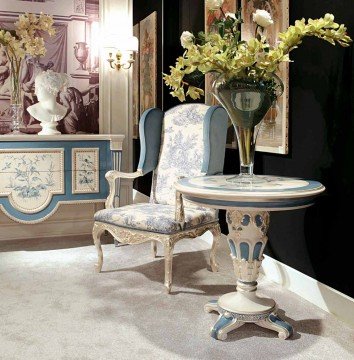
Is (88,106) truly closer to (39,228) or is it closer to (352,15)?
(39,228)

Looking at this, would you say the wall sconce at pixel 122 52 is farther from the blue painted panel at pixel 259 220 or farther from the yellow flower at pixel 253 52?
the blue painted panel at pixel 259 220

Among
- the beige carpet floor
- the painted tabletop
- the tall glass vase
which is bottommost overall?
the beige carpet floor

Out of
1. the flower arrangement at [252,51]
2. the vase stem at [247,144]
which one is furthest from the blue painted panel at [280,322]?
the flower arrangement at [252,51]

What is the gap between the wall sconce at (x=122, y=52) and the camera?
465 centimetres

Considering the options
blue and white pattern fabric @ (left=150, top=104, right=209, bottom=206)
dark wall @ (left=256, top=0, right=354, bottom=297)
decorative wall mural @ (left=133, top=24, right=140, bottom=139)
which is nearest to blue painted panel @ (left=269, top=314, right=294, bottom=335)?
dark wall @ (left=256, top=0, right=354, bottom=297)

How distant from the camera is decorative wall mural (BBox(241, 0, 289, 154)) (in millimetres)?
3268

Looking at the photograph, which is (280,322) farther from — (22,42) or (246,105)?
(22,42)

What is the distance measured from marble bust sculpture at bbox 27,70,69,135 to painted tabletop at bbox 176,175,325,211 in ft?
7.39

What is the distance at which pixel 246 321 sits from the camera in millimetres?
2586

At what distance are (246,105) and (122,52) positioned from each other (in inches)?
96.2

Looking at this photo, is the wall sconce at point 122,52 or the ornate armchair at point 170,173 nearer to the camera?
the ornate armchair at point 170,173

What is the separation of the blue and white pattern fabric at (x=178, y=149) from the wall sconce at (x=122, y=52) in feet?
3.59

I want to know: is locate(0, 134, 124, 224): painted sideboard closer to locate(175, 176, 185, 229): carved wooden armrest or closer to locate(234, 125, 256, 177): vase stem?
locate(175, 176, 185, 229): carved wooden armrest

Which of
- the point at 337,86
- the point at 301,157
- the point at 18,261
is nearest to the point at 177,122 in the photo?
the point at 301,157
